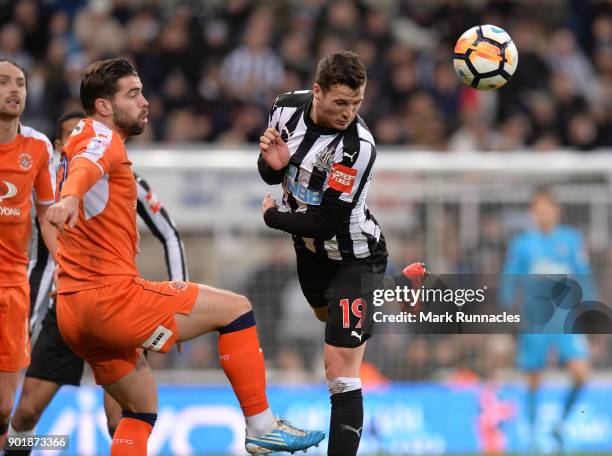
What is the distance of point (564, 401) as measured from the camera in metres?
11.0

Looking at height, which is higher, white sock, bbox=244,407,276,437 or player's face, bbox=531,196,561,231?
player's face, bbox=531,196,561,231

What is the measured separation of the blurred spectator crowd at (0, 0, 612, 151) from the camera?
531 inches

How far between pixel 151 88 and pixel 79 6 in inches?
81.3

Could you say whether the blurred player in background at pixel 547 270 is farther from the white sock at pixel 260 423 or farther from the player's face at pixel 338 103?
the white sock at pixel 260 423

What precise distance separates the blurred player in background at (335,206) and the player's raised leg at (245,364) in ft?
1.67

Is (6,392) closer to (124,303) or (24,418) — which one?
(24,418)

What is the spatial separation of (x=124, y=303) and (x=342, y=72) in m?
1.69

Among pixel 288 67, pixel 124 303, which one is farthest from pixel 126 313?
pixel 288 67

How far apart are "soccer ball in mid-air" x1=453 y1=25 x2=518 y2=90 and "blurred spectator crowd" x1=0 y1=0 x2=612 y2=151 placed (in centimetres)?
645

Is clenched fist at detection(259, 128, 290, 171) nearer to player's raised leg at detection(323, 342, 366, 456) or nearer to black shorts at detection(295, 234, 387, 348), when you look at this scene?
black shorts at detection(295, 234, 387, 348)

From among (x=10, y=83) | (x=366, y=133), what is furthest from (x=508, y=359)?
(x=10, y=83)

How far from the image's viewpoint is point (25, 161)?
6.59m

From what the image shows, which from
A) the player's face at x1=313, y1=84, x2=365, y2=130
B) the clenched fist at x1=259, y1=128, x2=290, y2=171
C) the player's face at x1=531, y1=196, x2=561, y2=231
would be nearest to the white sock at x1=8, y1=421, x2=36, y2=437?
the clenched fist at x1=259, y1=128, x2=290, y2=171

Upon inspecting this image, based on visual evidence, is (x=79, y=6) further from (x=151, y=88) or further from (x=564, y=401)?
(x=564, y=401)
